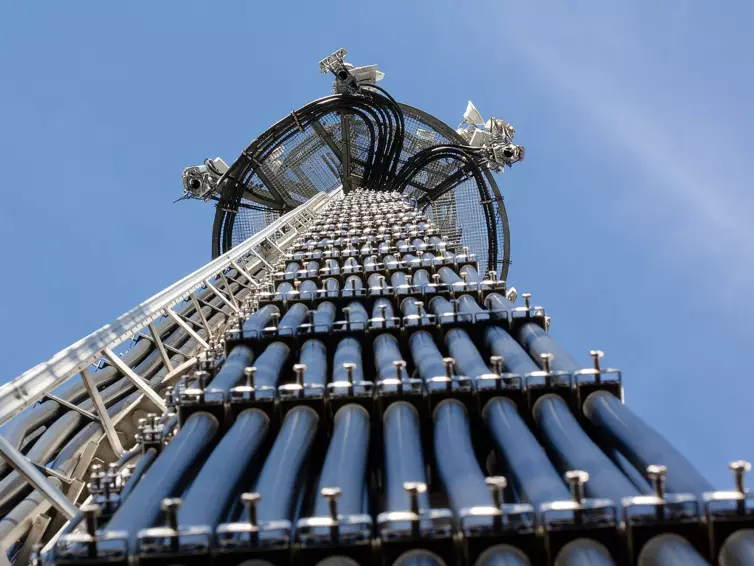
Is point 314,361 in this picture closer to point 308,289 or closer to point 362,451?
point 362,451

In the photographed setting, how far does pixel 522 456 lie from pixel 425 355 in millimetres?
3432

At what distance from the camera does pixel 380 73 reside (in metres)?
36.0

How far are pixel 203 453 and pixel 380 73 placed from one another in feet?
99.5

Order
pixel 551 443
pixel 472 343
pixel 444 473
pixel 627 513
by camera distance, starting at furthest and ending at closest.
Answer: pixel 472 343 < pixel 551 443 < pixel 444 473 < pixel 627 513

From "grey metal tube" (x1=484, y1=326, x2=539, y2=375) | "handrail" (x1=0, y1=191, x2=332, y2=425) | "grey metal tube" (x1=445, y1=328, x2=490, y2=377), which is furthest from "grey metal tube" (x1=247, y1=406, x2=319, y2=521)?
"handrail" (x1=0, y1=191, x2=332, y2=425)

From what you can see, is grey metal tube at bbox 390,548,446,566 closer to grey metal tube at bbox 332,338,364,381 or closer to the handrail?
grey metal tube at bbox 332,338,364,381

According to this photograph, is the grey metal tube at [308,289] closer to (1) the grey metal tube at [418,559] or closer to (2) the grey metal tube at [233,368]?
(2) the grey metal tube at [233,368]

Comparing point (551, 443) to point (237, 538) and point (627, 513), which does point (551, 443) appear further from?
point (237, 538)

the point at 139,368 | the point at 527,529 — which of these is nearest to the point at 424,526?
the point at 527,529

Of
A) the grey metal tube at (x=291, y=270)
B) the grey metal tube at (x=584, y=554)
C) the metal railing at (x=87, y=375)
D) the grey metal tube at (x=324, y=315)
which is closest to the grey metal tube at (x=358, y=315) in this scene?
the grey metal tube at (x=324, y=315)

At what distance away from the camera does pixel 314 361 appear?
10352 millimetres

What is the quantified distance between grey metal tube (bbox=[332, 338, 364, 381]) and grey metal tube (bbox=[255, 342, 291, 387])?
0.69 m

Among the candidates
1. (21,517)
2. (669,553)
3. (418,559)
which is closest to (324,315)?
(21,517)

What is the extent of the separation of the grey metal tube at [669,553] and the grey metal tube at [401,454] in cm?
153
